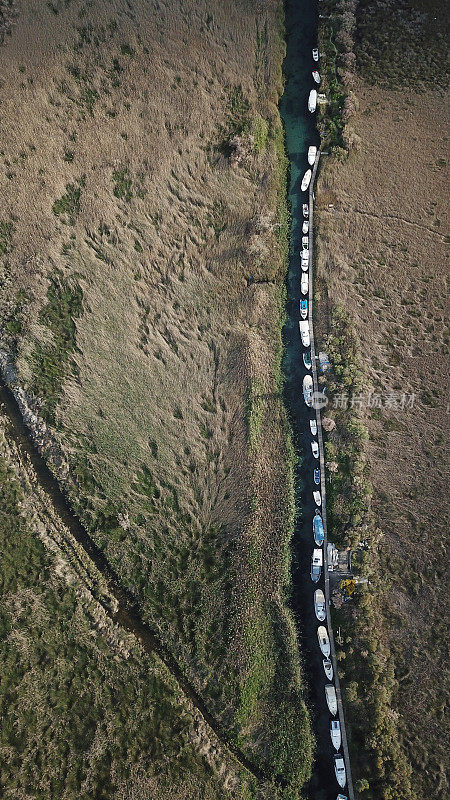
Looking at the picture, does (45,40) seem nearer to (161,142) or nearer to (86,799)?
(161,142)

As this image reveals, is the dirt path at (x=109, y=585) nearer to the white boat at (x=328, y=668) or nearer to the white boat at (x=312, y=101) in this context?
the white boat at (x=328, y=668)

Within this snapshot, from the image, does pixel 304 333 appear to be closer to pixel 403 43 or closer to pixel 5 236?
pixel 5 236

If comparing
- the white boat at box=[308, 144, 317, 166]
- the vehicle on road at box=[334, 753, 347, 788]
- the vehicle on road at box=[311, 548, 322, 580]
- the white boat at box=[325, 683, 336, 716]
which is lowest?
the vehicle on road at box=[334, 753, 347, 788]

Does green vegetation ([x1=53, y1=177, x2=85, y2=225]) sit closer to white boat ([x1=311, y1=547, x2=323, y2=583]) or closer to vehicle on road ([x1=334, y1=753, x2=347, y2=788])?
white boat ([x1=311, y1=547, x2=323, y2=583])

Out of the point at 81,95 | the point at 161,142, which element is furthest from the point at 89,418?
the point at 81,95

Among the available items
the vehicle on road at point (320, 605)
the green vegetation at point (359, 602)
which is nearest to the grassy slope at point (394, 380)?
the green vegetation at point (359, 602)

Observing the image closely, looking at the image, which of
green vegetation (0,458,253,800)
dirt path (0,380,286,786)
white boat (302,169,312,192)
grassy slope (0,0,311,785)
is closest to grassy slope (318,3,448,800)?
white boat (302,169,312,192)
